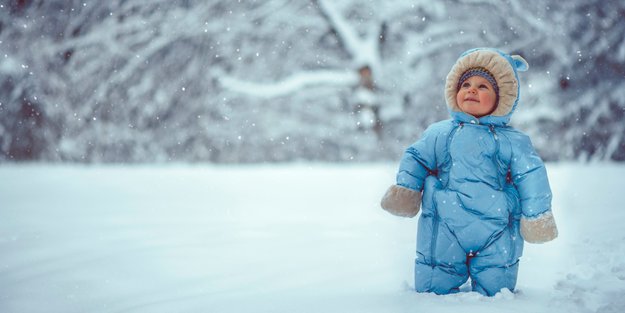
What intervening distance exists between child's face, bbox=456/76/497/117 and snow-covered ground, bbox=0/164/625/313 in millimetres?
769

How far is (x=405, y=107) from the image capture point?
981 centimetres

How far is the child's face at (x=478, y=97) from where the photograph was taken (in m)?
2.22

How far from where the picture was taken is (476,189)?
84.7 inches

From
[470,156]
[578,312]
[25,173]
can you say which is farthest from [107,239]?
[25,173]

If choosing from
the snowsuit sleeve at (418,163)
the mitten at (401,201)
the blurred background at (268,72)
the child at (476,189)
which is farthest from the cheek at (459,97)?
the blurred background at (268,72)

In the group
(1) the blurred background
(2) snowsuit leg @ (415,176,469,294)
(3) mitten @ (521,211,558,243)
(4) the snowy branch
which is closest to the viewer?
(3) mitten @ (521,211,558,243)

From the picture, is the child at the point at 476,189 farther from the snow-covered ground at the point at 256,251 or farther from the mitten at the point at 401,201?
the snow-covered ground at the point at 256,251

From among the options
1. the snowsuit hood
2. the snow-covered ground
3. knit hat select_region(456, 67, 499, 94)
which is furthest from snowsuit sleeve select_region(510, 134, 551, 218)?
the snow-covered ground

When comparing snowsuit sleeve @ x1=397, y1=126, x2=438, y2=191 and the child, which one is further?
snowsuit sleeve @ x1=397, y1=126, x2=438, y2=191

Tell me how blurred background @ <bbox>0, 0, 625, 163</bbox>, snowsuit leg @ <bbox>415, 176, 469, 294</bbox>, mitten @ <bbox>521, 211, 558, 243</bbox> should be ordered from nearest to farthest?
mitten @ <bbox>521, 211, 558, 243</bbox>
snowsuit leg @ <bbox>415, 176, 469, 294</bbox>
blurred background @ <bbox>0, 0, 625, 163</bbox>

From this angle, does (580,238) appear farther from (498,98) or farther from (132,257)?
(132,257)

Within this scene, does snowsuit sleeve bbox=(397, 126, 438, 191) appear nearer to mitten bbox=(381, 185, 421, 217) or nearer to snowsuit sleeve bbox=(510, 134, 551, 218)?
mitten bbox=(381, 185, 421, 217)

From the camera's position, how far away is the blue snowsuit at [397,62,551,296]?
2143 millimetres

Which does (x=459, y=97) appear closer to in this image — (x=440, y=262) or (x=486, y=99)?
(x=486, y=99)
